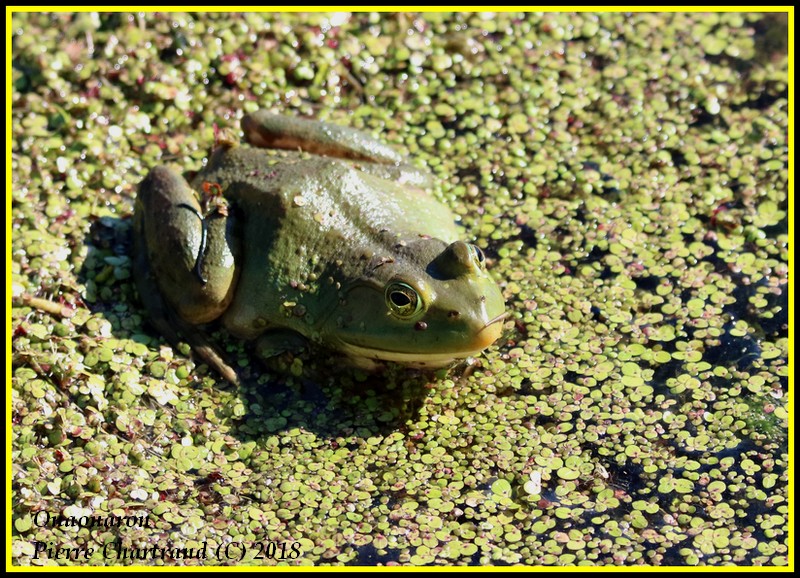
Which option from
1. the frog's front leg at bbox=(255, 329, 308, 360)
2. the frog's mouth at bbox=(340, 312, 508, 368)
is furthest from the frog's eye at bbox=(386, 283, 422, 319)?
the frog's front leg at bbox=(255, 329, 308, 360)

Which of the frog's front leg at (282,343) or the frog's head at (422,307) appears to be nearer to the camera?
the frog's head at (422,307)

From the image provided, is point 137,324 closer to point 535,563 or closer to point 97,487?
point 97,487

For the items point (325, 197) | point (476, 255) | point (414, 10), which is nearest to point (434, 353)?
point (476, 255)

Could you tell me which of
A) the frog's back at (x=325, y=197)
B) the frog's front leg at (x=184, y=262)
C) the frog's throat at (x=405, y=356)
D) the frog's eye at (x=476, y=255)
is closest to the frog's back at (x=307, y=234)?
the frog's back at (x=325, y=197)

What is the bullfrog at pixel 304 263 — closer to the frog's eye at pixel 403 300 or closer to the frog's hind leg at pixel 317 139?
the frog's eye at pixel 403 300

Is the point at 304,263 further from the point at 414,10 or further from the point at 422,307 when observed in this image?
the point at 414,10

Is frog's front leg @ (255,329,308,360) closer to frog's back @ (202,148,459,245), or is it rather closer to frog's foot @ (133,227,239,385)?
frog's foot @ (133,227,239,385)
